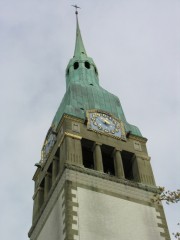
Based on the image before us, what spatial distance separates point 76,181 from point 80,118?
7.10 metres

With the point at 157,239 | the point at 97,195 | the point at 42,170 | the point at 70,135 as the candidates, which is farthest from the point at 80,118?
the point at 157,239

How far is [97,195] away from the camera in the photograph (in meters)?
34.2

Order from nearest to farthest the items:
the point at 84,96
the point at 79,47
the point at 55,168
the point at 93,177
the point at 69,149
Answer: the point at 93,177 < the point at 69,149 < the point at 55,168 < the point at 84,96 < the point at 79,47

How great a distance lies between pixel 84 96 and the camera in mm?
44344

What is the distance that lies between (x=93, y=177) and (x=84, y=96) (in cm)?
1044

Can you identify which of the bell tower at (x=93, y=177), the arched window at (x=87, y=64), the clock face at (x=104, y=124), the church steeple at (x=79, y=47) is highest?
the church steeple at (x=79, y=47)

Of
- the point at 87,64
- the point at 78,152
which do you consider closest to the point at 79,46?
the point at 87,64

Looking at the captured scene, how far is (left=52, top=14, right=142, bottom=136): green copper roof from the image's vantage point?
42312mm

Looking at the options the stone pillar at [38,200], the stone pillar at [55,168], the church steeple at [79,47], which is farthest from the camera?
the church steeple at [79,47]

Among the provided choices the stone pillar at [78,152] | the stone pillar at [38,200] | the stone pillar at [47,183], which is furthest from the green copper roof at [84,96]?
the stone pillar at [38,200]

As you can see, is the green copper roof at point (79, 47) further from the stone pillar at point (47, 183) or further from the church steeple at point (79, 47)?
the stone pillar at point (47, 183)

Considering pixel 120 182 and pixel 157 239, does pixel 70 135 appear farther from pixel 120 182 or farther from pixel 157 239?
pixel 157 239

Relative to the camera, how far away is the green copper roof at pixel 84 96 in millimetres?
42312

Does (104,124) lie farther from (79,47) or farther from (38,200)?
(79,47)
